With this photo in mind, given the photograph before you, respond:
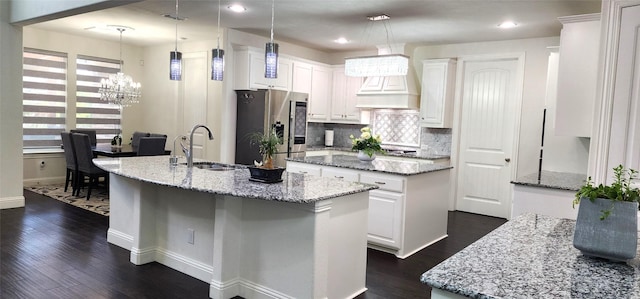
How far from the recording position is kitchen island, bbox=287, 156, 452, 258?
13.4ft

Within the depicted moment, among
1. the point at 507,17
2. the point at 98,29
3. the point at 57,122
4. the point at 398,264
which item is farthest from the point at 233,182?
the point at 57,122

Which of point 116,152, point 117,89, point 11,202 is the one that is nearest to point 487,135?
point 116,152

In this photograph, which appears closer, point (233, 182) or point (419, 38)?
point (233, 182)

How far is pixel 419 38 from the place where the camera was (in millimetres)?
6156

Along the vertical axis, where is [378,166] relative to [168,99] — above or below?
below

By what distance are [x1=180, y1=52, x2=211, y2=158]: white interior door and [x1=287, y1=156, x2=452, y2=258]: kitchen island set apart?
9.84ft

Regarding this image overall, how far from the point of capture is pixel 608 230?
1414mm

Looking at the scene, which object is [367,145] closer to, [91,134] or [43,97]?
[91,134]

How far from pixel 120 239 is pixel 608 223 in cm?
404

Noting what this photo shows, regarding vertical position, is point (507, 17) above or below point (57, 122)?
above

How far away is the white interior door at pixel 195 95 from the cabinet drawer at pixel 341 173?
9.91 ft

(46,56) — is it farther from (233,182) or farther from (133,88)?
(233,182)

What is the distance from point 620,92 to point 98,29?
22.4 feet

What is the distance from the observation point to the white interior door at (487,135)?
19.8ft
